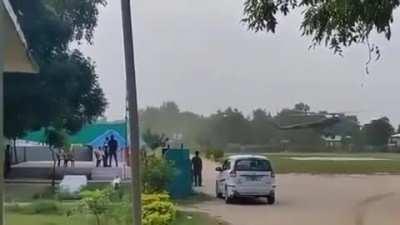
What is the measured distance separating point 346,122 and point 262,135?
470 cm

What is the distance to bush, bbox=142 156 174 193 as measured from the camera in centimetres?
1997

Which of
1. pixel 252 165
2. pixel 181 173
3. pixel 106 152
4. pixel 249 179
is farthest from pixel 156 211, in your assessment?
pixel 181 173

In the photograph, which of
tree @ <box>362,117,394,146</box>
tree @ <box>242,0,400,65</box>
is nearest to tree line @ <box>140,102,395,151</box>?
tree @ <box>362,117,394,146</box>

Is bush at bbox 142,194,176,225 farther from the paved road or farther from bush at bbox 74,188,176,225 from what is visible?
the paved road

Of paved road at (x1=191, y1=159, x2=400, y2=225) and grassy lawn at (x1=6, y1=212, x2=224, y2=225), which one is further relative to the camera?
paved road at (x1=191, y1=159, x2=400, y2=225)

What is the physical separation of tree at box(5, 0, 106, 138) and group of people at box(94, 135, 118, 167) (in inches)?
43.6

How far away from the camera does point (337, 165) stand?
52.6m

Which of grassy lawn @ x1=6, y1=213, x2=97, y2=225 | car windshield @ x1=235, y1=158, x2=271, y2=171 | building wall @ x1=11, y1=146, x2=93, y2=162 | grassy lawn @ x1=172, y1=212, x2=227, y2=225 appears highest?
building wall @ x1=11, y1=146, x2=93, y2=162

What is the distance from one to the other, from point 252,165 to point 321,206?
8.15 feet

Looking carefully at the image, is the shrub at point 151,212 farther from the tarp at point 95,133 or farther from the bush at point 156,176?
the bush at point 156,176

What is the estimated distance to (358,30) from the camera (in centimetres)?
884

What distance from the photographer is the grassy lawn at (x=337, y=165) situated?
46.6m

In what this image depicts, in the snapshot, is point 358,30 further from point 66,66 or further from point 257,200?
point 257,200

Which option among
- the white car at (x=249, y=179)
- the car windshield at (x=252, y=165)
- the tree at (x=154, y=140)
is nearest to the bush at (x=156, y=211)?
the white car at (x=249, y=179)
